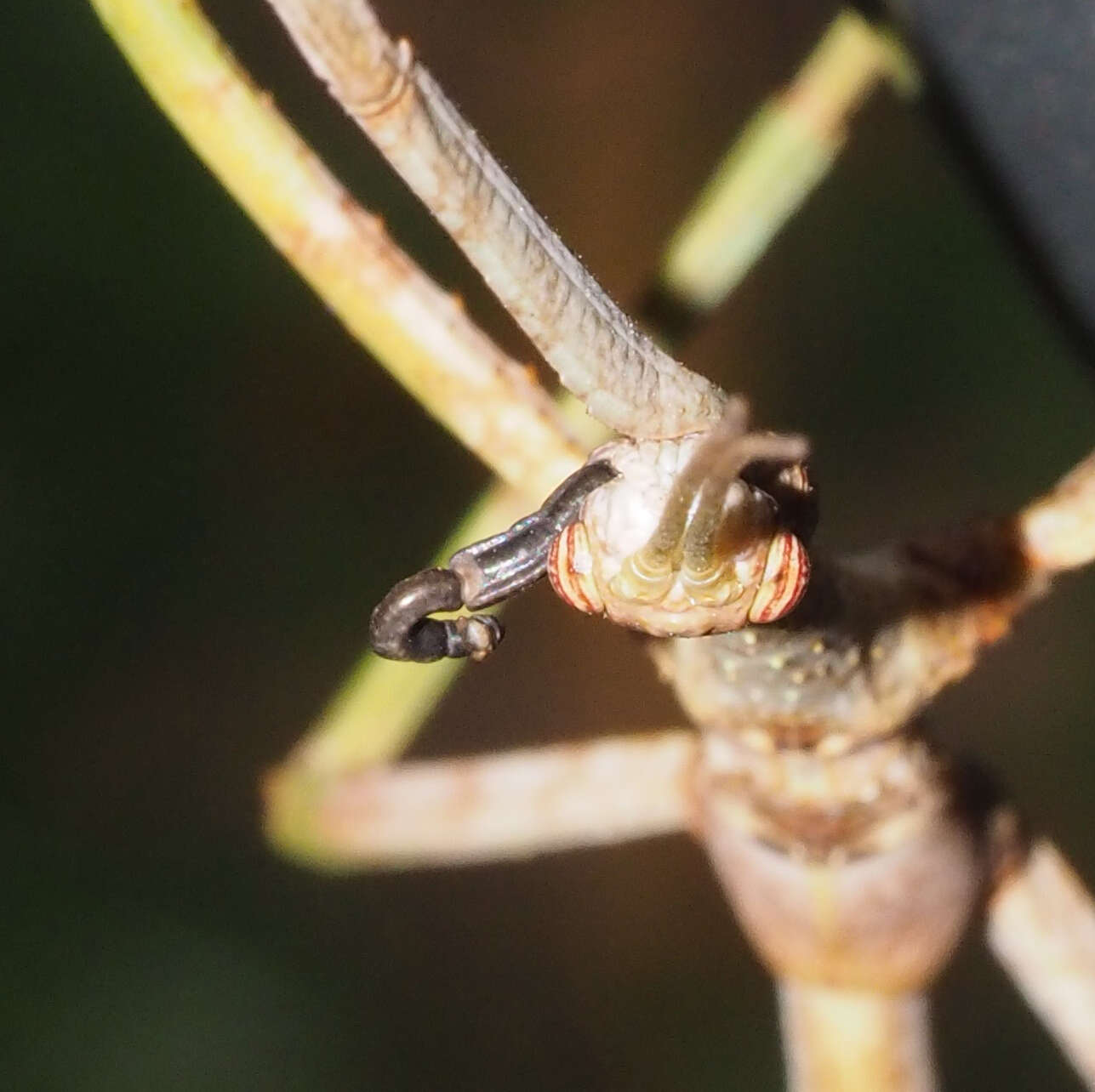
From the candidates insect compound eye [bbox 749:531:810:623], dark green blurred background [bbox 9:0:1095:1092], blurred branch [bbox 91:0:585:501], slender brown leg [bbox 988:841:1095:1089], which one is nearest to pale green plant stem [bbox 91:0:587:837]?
blurred branch [bbox 91:0:585:501]

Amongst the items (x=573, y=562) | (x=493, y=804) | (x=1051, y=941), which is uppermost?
(x=573, y=562)

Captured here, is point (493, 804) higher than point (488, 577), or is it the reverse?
point (488, 577)

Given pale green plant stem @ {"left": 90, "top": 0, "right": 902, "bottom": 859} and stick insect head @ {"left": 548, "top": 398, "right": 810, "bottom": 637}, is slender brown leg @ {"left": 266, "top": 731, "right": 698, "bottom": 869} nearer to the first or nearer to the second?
pale green plant stem @ {"left": 90, "top": 0, "right": 902, "bottom": 859}

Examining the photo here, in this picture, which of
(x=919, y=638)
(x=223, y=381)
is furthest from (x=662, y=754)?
(x=223, y=381)

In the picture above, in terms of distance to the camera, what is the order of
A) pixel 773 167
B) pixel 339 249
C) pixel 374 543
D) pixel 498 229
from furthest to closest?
pixel 374 543
pixel 773 167
pixel 339 249
pixel 498 229

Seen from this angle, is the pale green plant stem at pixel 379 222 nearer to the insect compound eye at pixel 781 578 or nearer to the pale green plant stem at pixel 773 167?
the pale green plant stem at pixel 773 167

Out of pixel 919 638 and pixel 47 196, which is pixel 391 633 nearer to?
pixel 919 638

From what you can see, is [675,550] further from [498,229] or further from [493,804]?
[493,804]

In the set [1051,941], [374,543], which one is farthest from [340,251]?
[374,543]

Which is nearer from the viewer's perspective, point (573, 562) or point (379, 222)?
point (573, 562)
